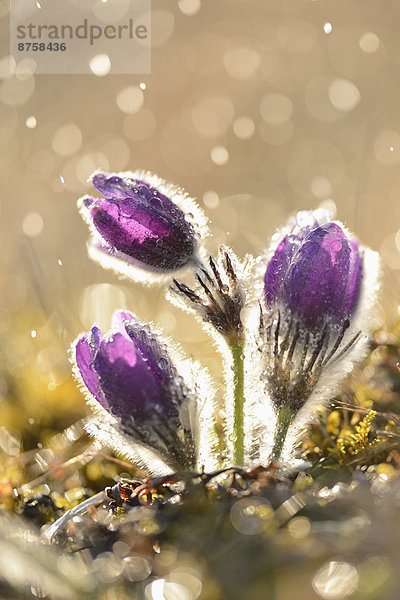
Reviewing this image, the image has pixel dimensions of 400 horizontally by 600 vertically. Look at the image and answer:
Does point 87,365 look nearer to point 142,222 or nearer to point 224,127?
point 142,222

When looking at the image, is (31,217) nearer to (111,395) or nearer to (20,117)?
(20,117)

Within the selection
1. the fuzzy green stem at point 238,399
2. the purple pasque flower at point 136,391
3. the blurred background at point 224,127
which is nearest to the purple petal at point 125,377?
the purple pasque flower at point 136,391

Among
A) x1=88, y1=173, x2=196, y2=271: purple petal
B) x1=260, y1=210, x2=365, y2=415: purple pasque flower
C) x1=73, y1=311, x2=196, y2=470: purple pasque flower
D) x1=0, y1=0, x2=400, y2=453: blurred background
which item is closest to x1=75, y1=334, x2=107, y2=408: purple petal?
x1=73, y1=311, x2=196, y2=470: purple pasque flower

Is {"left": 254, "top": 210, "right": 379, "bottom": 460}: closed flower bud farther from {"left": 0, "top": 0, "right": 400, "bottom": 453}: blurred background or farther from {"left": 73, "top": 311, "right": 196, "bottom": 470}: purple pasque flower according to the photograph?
{"left": 0, "top": 0, "right": 400, "bottom": 453}: blurred background

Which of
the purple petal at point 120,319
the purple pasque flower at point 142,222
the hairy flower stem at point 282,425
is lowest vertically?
the hairy flower stem at point 282,425

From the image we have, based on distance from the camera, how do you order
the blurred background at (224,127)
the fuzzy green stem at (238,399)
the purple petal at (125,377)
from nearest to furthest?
the purple petal at (125,377) < the fuzzy green stem at (238,399) < the blurred background at (224,127)

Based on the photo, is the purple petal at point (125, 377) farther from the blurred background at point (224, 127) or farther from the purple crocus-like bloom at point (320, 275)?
the blurred background at point (224, 127)

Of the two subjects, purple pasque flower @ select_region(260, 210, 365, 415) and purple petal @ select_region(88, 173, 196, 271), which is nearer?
purple pasque flower @ select_region(260, 210, 365, 415)
